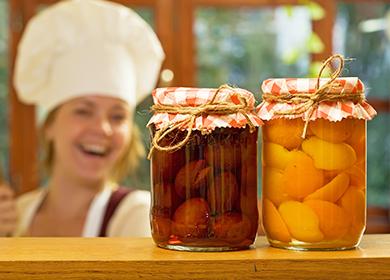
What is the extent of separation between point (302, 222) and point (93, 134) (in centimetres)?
122

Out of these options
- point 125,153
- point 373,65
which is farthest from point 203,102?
point 373,65

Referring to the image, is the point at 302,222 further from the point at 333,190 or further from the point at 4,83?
the point at 4,83

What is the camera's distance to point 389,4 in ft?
11.3

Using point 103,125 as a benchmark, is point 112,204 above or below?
below

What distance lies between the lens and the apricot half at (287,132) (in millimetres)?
879

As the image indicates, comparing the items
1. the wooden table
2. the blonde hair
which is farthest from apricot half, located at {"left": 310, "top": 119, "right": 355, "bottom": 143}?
the blonde hair

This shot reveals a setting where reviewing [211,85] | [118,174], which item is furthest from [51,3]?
[118,174]

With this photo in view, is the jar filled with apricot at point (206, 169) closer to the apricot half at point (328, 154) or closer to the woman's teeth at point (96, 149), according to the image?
the apricot half at point (328, 154)

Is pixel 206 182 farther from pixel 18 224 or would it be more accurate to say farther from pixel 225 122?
pixel 18 224

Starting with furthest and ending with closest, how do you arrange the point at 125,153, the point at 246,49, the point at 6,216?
the point at 246,49 → the point at 125,153 → the point at 6,216

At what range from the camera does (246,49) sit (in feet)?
11.0

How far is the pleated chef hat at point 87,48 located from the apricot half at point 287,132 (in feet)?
3.81


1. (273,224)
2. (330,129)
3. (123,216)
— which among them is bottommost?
(123,216)

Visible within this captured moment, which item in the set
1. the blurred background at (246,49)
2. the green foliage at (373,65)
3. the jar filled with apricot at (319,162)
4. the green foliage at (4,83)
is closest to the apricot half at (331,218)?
the jar filled with apricot at (319,162)
